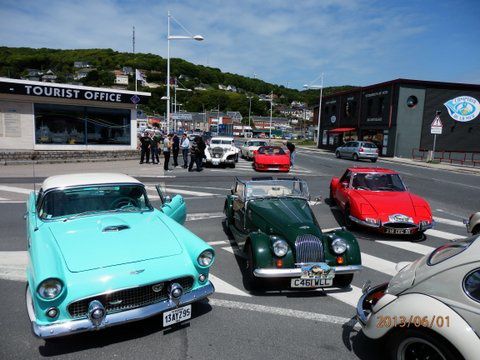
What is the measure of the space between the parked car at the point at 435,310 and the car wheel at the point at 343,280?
177 centimetres

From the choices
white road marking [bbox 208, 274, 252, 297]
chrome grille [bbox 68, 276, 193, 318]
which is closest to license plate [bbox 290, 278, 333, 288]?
white road marking [bbox 208, 274, 252, 297]

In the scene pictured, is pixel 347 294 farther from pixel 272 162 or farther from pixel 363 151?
pixel 363 151

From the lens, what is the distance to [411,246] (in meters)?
7.63

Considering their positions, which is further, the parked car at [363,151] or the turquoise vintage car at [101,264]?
the parked car at [363,151]

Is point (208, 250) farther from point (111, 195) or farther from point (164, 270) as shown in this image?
point (111, 195)

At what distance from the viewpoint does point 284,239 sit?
5.34 metres

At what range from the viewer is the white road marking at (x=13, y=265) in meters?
5.52

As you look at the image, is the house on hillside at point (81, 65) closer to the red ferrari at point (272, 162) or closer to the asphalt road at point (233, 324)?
the red ferrari at point (272, 162)

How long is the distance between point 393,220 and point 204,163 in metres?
15.9

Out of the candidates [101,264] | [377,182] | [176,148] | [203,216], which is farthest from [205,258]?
[176,148]

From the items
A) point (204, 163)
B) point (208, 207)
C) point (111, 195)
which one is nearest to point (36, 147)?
point (204, 163)

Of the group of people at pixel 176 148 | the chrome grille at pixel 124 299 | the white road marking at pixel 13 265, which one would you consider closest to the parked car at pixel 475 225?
the chrome grille at pixel 124 299

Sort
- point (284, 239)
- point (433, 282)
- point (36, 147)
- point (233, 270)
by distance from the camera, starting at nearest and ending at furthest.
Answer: point (433, 282), point (284, 239), point (233, 270), point (36, 147)

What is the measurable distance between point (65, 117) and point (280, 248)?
63.8 ft
